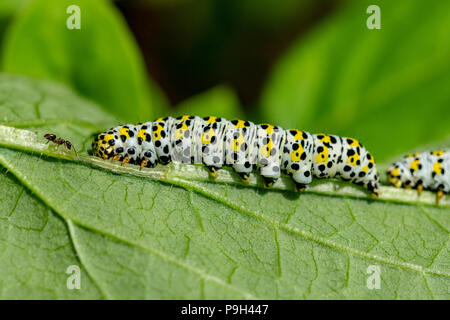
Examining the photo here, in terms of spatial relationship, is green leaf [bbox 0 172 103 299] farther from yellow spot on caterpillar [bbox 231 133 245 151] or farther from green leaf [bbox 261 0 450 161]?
green leaf [bbox 261 0 450 161]

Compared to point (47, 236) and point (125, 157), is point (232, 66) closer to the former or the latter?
point (125, 157)

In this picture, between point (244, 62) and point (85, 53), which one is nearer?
point (85, 53)

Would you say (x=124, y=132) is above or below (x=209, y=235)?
above

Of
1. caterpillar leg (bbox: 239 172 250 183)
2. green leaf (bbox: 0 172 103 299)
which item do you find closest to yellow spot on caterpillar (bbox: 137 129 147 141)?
caterpillar leg (bbox: 239 172 250 183)

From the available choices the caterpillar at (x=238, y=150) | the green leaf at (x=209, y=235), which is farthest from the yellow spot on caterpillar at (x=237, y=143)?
the green leaf at (x=209, y=235)

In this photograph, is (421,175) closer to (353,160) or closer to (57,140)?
(353,160)

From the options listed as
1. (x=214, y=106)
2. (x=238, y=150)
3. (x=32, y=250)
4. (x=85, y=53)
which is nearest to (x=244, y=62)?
(x=214, y=106)

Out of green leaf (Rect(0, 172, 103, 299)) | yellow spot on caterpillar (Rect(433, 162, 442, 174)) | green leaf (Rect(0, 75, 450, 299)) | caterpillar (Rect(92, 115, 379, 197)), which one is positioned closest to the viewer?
green leaf (Rect(0, 172, 103, 299))

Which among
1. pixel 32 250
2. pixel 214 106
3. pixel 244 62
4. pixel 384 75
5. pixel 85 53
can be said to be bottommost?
pixel 32 250
